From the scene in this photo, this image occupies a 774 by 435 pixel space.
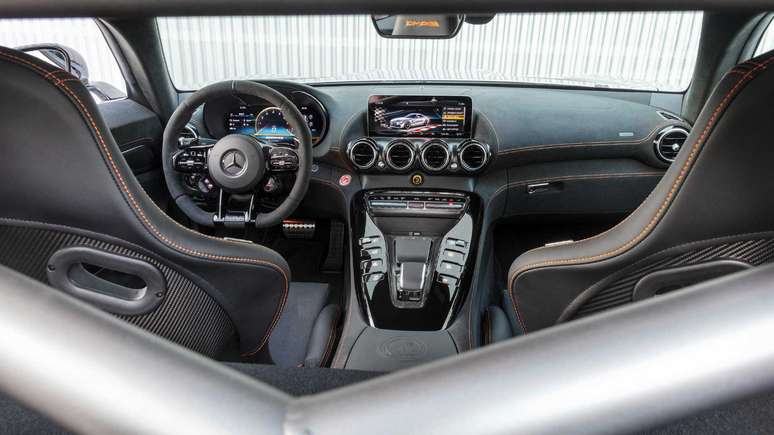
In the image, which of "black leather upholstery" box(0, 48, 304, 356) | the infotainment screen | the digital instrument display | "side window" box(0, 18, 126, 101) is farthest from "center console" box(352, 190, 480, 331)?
"side window" box(0, 18, 126, 101)

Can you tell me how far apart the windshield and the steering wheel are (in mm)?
943

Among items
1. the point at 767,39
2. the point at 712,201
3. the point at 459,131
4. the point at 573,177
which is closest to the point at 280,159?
the point at 459,131

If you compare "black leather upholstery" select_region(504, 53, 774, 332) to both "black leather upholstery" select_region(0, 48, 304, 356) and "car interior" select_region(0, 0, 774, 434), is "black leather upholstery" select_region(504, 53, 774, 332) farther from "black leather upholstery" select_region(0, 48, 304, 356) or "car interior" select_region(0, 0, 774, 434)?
"black leather upholstery" select_region(0, 48, 304, 356)

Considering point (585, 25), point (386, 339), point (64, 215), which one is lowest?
point (386, 339)

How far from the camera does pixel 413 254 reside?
314 centimetres

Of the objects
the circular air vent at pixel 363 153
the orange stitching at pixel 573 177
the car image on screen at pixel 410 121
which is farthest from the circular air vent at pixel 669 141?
the circular air vent at pixel 363 153

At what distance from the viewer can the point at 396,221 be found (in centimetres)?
334

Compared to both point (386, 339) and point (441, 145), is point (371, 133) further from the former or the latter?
point (386, 339)

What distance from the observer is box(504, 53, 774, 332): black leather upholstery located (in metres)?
1.23

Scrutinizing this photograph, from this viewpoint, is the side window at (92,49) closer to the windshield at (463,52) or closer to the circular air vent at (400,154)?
the windshield at (463,52)

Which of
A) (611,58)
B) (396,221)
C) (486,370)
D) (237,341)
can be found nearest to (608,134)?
(611,58)

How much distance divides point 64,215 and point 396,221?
205 centimetres

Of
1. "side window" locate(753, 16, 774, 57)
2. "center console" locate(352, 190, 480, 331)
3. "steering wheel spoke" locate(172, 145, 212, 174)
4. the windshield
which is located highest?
"side window" locate(753, 16, 774, 57)

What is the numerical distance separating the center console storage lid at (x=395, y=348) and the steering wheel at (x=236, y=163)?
26.7 inches
